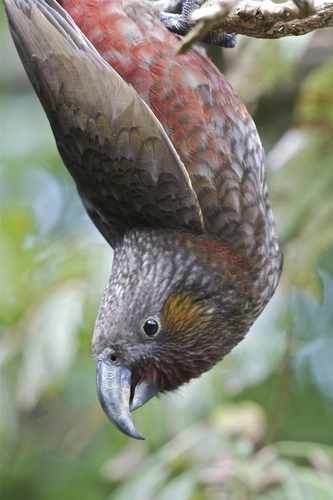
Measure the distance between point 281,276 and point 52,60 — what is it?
4.42ft

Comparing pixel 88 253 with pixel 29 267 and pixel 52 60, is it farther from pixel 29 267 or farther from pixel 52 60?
pixel 52 60

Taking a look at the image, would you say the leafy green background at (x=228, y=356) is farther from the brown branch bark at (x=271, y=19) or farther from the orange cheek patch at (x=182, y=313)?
the brown branch bark at (x=271, y=19)

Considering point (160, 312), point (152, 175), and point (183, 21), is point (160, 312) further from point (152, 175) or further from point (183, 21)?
point (183, 21)

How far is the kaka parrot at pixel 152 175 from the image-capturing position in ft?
9.97

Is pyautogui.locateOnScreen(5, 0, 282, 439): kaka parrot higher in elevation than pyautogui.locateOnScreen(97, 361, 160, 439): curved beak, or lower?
higher

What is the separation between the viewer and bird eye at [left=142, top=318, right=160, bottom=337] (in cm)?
315

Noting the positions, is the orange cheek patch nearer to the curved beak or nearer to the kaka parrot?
the kaka parrot

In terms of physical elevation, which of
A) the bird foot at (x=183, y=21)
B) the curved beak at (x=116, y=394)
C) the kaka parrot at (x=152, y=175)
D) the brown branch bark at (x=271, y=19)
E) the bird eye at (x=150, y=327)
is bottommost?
the curved beak at (x=116, y=394)

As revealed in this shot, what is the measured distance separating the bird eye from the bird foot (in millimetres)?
1064

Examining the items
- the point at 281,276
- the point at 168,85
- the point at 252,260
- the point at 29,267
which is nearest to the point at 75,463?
the point at 29,267

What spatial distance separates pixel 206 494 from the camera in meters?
3.43

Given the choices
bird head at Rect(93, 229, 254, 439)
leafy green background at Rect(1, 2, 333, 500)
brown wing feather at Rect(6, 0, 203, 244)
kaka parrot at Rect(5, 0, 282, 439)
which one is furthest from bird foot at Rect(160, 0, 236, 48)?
bird head at Rect(93, 229, 254, 439)

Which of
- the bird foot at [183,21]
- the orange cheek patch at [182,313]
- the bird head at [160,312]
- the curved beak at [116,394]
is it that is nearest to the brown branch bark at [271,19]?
Answer: the bird foot at [183,21]

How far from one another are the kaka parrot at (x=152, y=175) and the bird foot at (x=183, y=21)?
49 millimetres
